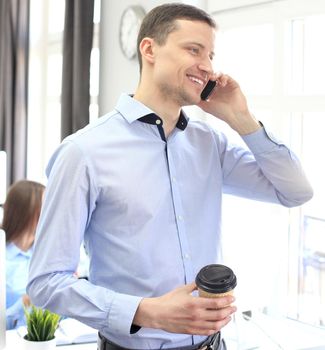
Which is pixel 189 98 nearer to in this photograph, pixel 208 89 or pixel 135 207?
pixel 208 89

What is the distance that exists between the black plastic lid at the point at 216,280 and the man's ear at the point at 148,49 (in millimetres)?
575

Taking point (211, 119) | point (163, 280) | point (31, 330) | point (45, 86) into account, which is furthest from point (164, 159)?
point (45, 86)

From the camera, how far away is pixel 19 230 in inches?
116

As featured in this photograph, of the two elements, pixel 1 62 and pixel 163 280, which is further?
pixel 1 62

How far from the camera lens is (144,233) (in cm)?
143

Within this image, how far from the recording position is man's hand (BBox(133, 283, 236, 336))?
47.1 inches

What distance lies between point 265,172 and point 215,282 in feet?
1.58

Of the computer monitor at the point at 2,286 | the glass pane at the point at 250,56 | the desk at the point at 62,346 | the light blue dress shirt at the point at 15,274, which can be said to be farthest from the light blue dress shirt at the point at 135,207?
the light blue dress shirt at the point at 15,274

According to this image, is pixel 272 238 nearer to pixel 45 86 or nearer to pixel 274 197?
pixel 274 197

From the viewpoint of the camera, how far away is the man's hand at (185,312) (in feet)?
3.92

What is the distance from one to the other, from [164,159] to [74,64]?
2777 millimetres

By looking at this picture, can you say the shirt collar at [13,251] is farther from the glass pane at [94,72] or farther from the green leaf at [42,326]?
the glass pane at [94,72]

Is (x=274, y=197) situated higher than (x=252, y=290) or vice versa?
(x=274, y=197)

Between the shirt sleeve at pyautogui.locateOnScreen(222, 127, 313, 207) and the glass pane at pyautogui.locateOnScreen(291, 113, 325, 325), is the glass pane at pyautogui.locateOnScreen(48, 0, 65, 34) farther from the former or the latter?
the shirt sleeve at pyautogui.locateOnScreen(222, 127, 313, 207)
